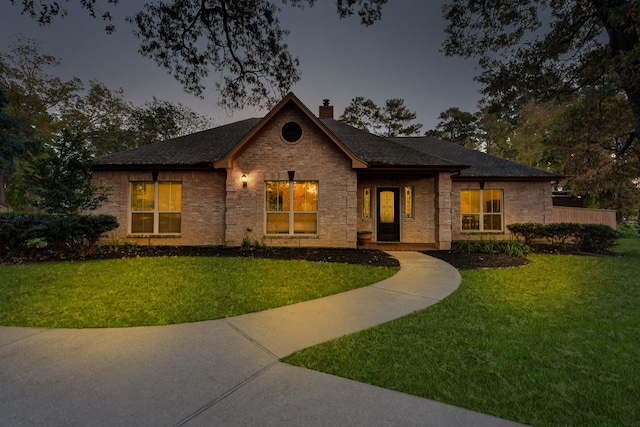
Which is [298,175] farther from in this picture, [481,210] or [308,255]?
[481,210]

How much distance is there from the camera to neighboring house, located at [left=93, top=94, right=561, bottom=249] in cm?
1027

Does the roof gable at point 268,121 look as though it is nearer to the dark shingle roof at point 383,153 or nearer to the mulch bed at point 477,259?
the dark shingle roof at point 383,153

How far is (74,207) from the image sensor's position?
895cm

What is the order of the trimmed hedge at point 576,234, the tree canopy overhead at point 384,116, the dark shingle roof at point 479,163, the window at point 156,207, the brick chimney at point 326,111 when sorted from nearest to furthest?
the trimmed hedge at point 576,234 → the window at point 156,207 → the dark shingle roof at point 479,163 → the brick chimney at point 326,111 → the tree canopy overhead at point 384,116

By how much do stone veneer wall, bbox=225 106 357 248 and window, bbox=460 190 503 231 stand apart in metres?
5.78

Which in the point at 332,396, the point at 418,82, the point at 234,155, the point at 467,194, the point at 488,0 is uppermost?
the point at 418,82

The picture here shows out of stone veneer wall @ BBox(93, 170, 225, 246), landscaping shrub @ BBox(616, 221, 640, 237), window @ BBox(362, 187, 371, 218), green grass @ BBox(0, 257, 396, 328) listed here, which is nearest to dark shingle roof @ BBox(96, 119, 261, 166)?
stone veneer wall @ BBox(93, 170, 225, 246)

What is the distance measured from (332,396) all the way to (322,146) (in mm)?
9005

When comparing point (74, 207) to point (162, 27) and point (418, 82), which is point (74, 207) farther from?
point (418, 82)

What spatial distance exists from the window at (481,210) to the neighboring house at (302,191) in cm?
5

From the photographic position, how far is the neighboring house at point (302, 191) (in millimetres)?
10266

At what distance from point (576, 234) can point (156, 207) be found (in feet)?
54.2

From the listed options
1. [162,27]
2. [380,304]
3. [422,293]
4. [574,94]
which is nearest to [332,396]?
[380,304]

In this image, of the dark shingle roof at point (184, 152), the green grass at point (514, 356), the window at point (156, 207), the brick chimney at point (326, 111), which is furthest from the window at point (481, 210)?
the window at point (156, 207)
